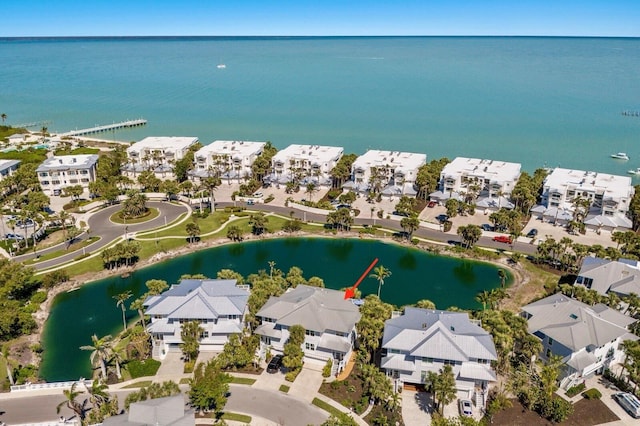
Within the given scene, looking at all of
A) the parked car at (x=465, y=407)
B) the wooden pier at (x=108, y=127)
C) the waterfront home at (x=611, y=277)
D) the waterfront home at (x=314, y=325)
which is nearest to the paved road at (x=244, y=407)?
the waterfront home at (x=314, y=325)

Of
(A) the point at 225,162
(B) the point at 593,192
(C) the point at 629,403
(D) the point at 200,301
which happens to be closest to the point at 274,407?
(D) the point at 200,301

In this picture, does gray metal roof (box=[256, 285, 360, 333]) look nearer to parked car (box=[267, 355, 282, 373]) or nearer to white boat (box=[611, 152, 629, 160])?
parked car (box=[267, 355, 282, 373])

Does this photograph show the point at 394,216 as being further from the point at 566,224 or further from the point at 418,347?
the point at 418,347

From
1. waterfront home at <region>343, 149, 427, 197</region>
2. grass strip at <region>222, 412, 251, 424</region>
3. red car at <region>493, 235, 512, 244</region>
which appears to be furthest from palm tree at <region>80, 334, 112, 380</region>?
waterfront home at <region>343, 149, 427, 197</region>

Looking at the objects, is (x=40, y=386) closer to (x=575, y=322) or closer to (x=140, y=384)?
(x=140, y=384)

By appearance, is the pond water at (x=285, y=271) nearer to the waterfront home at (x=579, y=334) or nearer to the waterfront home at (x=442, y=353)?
the waterfront home at (x=579, y=334)

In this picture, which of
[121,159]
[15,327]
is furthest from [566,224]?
[121,159]
